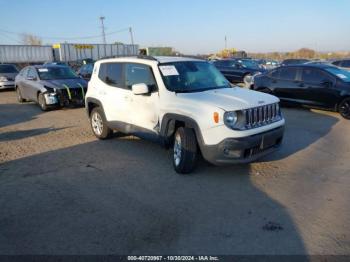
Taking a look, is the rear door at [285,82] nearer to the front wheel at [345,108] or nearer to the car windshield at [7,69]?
the front wheel at [345,108]

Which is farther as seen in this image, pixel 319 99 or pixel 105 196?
pixel 319 99

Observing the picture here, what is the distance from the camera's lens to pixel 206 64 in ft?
22.4

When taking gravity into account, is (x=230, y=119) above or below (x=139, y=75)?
below

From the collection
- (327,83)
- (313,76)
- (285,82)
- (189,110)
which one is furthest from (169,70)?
(285,82)

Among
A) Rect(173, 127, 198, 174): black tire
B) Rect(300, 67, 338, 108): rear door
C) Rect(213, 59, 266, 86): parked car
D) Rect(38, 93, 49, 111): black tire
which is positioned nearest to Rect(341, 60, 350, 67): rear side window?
Rect(213, 59, 266, 86): parked car

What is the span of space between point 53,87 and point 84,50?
35.7 meters

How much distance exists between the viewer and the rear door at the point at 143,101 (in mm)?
6078

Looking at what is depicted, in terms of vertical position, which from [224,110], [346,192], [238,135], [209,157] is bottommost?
[346,192]

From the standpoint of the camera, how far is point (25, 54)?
134 ft

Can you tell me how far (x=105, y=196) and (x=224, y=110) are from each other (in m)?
2.09

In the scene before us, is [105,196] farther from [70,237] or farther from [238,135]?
[238,135]

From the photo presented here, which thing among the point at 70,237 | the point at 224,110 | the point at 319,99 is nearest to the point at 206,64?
the point at 224,110

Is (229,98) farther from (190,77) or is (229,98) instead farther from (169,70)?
(169,70)

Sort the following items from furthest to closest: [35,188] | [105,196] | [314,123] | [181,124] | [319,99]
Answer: [319,99] → [314,123] → [181,124] → [35,188] → [105,196]
